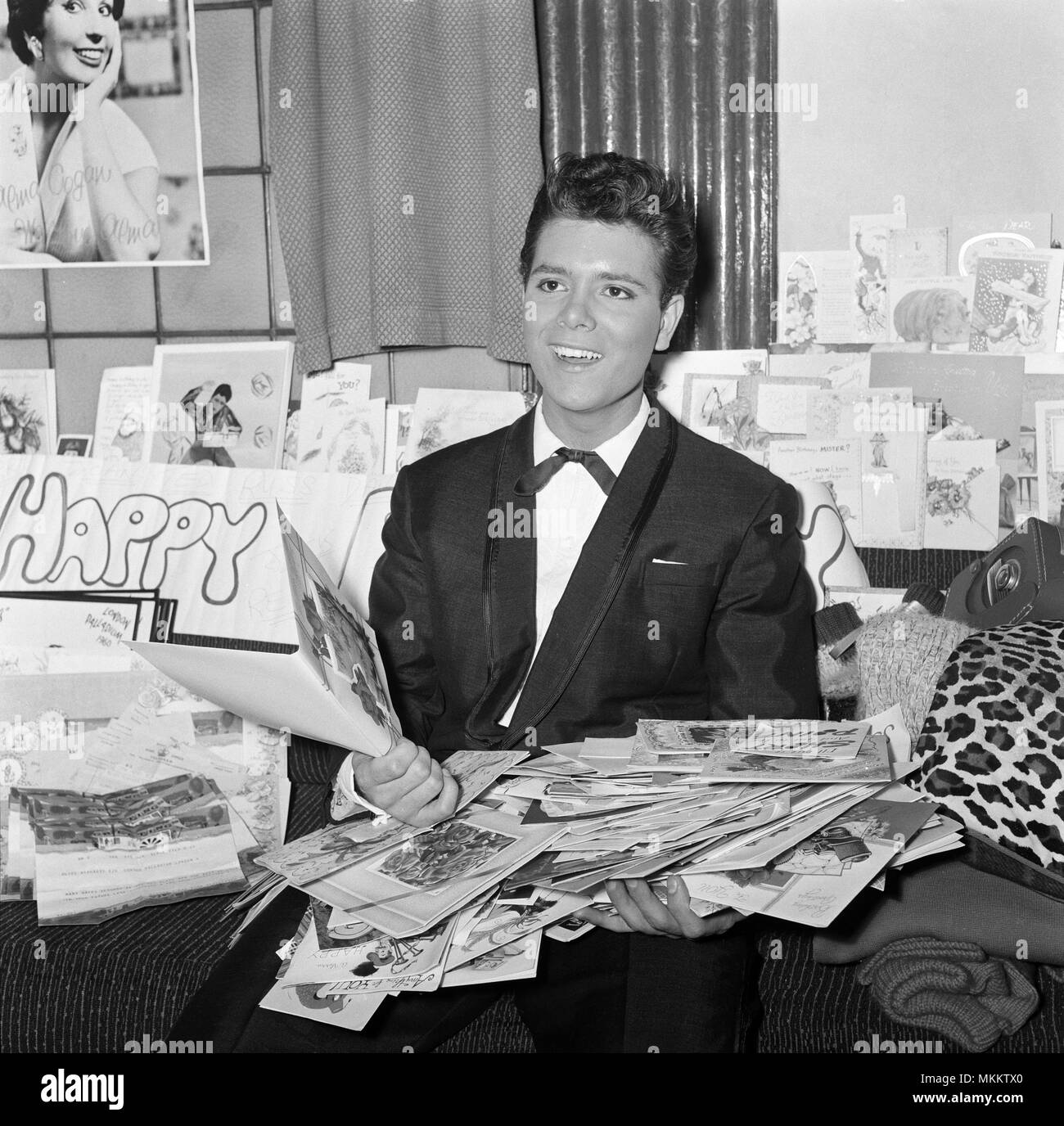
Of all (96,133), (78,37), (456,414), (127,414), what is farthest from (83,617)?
(78,37)

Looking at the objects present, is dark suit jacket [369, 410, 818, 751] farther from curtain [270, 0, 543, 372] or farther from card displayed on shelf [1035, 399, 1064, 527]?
card displayed on shelf [1035, 399, 1064, 527]

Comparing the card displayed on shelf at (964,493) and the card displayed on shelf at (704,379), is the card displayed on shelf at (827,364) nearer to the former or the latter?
the card displayed on shelf at (704,379)

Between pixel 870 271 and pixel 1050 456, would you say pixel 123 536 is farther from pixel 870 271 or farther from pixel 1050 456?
pixel 1050 456

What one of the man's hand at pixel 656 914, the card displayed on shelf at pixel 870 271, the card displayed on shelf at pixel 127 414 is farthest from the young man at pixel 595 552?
the card displayed on shelf at pixel 127 414

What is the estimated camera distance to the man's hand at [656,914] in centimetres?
133

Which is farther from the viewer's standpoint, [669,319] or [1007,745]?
[669,319]

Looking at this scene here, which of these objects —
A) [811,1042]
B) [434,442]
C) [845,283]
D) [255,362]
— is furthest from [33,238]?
[811,1042]

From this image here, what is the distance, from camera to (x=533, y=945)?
1.31 metres

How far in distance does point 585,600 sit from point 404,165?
4.10ft

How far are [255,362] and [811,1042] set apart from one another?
1.90 meters

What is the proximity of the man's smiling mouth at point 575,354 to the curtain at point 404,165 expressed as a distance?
73cm

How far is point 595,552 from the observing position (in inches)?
66.5
